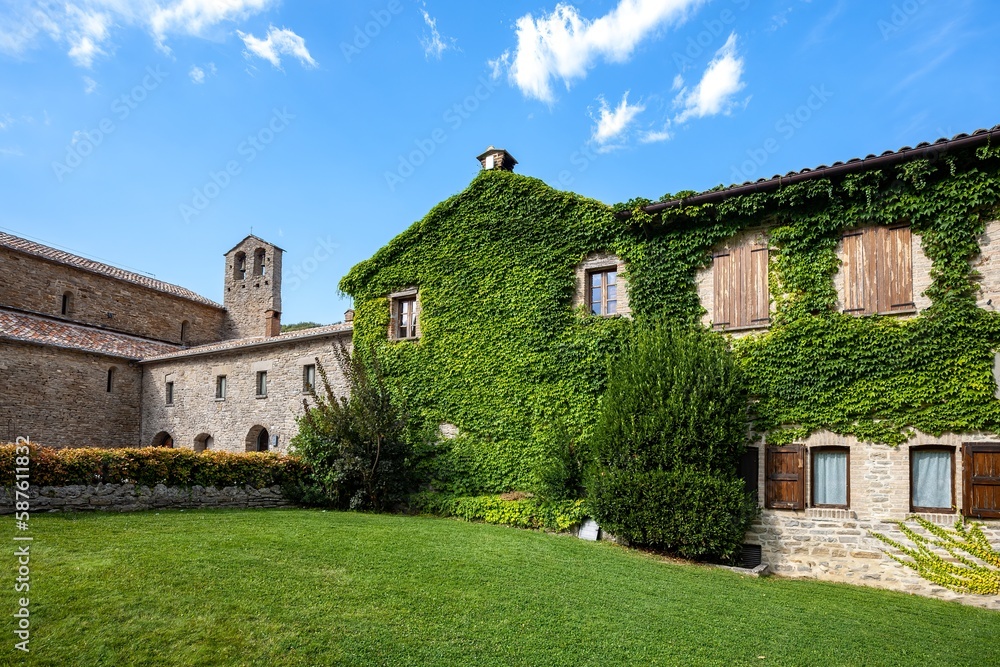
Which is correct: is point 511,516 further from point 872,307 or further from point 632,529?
point 872,307

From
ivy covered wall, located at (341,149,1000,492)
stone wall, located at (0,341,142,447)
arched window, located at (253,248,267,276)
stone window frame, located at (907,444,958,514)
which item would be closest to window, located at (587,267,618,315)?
ivy covered wall, located at (341,149,1000,492)

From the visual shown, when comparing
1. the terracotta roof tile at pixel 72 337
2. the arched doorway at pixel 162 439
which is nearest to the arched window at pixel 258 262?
the terracotta roof tile at pixel 72 337

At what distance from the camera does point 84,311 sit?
29875 millimetres

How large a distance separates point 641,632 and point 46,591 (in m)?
6.59

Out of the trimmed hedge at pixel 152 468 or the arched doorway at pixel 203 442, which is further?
the arched doorway at pixel 203 442

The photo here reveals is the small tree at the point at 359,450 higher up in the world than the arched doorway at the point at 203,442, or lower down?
higher up

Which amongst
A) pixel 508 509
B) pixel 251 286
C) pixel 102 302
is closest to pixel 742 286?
pixel 508 509

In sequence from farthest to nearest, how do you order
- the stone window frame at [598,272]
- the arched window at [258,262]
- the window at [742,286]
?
the arched window at [258,262] → the stone window frame at [598,272] → the window at [742,286]

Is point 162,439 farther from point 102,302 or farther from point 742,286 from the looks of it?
point 742,286

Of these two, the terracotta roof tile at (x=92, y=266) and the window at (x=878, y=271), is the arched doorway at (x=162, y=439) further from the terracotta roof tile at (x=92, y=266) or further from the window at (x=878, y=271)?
the window at (x=878, y=271)

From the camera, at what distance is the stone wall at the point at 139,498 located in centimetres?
1136

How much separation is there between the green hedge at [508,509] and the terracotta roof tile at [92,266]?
23.7 meters

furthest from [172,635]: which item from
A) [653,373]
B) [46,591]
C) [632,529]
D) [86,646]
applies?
[653,373]

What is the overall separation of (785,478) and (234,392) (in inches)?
805
